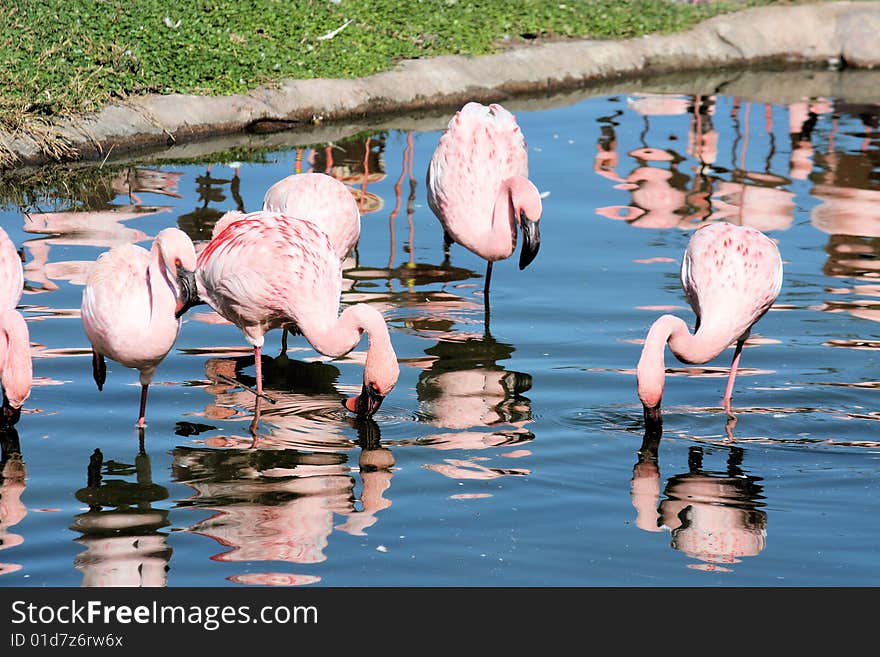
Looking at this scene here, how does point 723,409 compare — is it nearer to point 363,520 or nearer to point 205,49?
point 363,520

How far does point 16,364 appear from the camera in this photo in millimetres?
5836

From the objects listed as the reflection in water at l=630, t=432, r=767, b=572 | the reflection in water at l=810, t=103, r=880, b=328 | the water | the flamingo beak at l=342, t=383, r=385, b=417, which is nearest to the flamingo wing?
the water

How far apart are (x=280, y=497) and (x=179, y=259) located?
104cm

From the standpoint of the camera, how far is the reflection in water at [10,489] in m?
5.07

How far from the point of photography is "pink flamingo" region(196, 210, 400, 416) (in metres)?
6.37

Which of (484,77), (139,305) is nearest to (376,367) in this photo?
(139,305)

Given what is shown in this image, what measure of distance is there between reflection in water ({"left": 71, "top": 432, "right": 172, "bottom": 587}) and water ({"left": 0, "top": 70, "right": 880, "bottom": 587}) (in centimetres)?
1

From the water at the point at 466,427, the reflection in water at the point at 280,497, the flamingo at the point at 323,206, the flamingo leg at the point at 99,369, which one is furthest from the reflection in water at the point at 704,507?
the flamingo leg at the point at 99,369

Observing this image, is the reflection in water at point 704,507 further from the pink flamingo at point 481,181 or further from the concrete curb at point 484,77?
the concrete curb at point 484,77

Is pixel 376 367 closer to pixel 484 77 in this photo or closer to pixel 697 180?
pixel 697 180

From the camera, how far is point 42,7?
484 inches

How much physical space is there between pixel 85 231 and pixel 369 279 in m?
1.86

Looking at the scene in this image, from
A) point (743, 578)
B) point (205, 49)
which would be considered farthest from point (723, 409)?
point (205, 49)

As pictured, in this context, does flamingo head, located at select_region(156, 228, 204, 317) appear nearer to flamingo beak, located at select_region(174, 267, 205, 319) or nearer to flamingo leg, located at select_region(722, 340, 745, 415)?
flamingo beak, located at select_region(174, 267, 205, 319)
